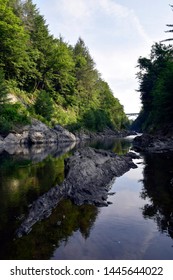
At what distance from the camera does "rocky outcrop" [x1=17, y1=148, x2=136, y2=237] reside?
1200 centimetres

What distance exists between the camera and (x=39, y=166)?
24.8 meters

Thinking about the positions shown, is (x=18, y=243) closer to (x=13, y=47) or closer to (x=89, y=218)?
(x=89, y=218)

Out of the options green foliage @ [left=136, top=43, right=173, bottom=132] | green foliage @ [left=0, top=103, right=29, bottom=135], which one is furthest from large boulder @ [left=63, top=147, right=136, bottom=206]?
green foliage @ [left=0, top=103, right=29, bottom=135]

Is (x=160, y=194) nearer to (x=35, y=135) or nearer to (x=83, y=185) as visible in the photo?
(x=83, y=185)

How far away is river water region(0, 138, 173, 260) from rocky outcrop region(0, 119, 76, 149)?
3146 cm

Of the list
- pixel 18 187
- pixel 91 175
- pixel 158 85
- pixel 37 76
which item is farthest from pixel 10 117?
pixel 91 175

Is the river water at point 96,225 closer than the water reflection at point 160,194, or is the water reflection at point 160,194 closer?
the river water at point 96,225

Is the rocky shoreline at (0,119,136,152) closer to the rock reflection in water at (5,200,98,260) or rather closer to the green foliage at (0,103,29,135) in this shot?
the green foliage at (0,103,29,135)

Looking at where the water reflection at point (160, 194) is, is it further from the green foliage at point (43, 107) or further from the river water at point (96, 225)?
the green foliage at point (43, 107)

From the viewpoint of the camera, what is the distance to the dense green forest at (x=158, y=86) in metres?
42.9

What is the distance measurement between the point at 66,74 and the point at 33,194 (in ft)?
224

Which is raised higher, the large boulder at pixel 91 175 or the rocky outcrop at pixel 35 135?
the rocky outcrop at pixel 35 135

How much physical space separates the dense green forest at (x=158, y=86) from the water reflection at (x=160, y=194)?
21484 millimetres

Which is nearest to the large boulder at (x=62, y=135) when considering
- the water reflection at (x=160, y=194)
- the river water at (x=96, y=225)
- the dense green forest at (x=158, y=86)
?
the dense green forest at (x=158, y=86)
